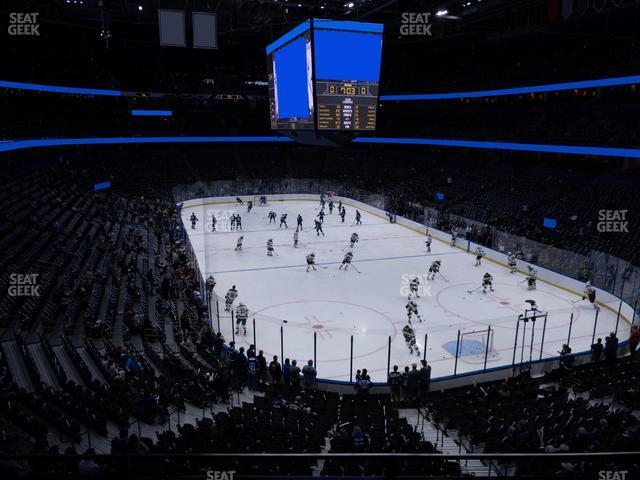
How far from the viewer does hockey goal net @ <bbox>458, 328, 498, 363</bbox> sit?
48.5 ft

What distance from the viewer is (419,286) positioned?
72.5 feet

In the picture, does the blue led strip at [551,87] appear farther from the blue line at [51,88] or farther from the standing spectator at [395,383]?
the blue line at [51,88]

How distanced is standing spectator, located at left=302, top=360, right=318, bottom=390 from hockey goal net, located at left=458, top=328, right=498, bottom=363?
4.80m

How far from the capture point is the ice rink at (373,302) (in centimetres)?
1529

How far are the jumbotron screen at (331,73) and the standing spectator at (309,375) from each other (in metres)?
6.45

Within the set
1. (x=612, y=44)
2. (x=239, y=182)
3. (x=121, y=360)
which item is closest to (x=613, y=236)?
(x=612, y=44)

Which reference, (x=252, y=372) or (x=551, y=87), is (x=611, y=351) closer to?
(x=252, y=372)

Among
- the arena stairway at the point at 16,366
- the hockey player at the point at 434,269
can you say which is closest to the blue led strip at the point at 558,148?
the hockey player at the point at 434,269

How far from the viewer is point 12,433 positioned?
7.26 meters

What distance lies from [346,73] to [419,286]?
440 inches

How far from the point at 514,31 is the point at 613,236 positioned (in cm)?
2463

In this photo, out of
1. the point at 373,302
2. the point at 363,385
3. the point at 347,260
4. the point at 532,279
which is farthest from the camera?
the point at 347,260

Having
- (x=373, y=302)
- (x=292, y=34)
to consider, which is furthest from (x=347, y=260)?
(x=292, y=34)

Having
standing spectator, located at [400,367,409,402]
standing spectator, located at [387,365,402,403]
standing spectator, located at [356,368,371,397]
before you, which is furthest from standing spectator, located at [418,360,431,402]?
standing spectator, located at [356,368,371,397]
